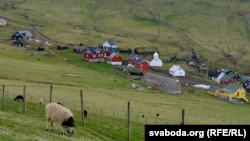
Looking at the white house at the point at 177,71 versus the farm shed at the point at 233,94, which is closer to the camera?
the farm shed at the point at 233,94

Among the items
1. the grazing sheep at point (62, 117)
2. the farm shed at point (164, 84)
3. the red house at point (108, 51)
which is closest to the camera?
the grazing sheep at point (62, 117)

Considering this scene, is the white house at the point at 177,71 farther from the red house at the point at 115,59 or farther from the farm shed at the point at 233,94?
the farm shed at the point at 233,94

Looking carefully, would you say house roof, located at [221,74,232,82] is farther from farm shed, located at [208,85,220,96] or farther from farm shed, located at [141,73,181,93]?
farm shed, located at [141,73,181,93]

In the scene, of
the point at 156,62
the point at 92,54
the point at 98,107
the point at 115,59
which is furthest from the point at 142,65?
the point at 98,107

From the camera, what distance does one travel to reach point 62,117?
3150cm

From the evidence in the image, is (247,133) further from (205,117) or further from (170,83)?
(170,83)

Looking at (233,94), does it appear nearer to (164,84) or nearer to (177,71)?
(164,84)

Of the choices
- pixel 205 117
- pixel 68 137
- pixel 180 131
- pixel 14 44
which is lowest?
pixel 205 117

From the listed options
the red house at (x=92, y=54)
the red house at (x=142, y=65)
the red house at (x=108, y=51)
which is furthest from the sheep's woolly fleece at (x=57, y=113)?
the red house at (x=108, y=51)

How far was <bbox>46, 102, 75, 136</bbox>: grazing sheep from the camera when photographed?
31.2 metres

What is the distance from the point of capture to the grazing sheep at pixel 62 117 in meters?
31.2

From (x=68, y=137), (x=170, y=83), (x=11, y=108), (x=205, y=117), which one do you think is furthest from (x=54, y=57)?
(x=68, y=137)

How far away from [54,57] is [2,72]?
70.4 metres

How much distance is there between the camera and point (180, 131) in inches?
853
